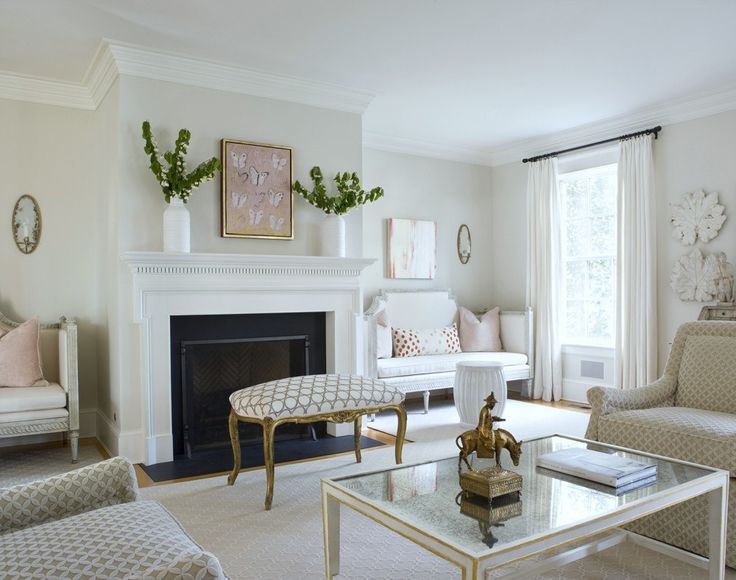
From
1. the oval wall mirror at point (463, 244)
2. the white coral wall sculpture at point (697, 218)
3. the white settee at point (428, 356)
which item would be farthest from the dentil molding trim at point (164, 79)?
the white coral wall sculpture at point (697, 218)

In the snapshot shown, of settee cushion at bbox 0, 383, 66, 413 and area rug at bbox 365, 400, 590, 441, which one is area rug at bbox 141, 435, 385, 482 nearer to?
area rug at bbox 365, 400, 590, 441

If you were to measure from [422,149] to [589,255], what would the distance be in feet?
6.55

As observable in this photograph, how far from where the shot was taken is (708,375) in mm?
3061

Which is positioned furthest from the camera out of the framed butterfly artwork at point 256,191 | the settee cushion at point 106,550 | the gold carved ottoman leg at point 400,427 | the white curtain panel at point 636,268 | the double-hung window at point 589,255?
the double-hung window at point 589,255

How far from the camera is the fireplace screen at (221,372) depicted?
4230mm

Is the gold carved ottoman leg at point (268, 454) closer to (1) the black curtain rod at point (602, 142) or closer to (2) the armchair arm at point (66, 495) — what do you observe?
(2) the armchair arm at point (66, 495)

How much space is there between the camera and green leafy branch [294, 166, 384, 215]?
14.9 ft

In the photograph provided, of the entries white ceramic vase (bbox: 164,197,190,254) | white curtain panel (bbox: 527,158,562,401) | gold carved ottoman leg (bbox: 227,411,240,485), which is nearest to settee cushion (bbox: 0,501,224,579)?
gold carved ottoman leg (bbox: 227,411,240,485)

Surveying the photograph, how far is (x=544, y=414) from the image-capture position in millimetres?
5504

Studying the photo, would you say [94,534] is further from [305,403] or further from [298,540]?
[305,403]

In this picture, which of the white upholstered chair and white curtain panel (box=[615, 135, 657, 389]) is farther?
white curtain panel (box=[615, 135, 657, 389])

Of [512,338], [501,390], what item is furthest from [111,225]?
[512,338]

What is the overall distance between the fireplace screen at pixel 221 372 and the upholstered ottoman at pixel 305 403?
0.82 m

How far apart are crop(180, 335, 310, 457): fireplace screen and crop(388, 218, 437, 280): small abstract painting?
1.92m
